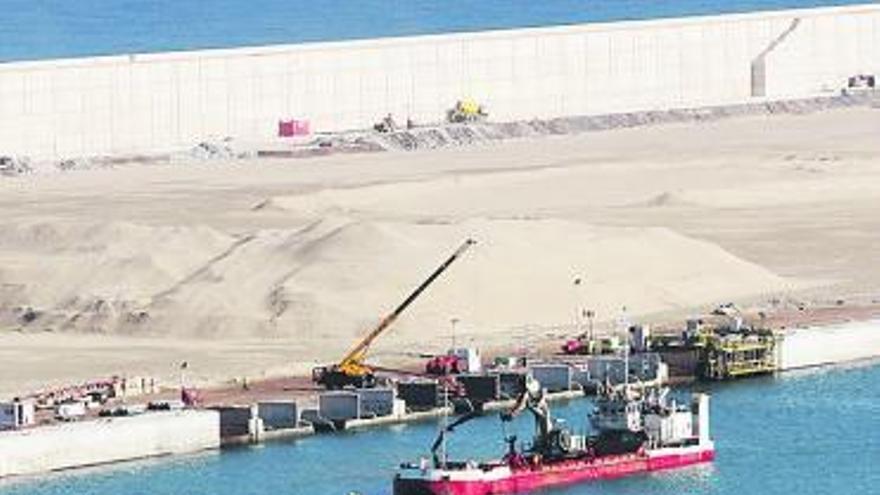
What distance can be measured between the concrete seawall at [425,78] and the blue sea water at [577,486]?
142 ft

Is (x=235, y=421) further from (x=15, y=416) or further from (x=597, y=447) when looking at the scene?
(x=597, y=447)

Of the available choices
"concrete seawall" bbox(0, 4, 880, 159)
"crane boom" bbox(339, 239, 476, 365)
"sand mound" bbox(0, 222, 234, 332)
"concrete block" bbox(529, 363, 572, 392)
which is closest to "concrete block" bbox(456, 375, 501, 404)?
"concrete block" bbox(529, 363, 572, 392)

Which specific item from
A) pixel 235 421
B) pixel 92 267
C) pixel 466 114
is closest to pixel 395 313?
pixel 235 421

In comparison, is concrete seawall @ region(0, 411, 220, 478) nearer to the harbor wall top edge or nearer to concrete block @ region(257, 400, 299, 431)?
concrete block @ region(257, 400, 299, 431)

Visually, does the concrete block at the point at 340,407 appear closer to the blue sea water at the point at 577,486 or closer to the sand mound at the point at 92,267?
the blue sea water at the point at 577,486

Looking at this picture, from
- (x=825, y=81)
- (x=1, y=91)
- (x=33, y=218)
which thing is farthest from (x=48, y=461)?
(x=825, y=81)

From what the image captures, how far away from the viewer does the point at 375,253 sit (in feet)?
311

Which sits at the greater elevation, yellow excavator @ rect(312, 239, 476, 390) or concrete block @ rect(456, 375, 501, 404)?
yellow excavator @ rect(312, 239, 476, 390)

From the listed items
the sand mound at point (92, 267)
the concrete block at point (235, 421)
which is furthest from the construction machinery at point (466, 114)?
the concrete block at point (235, 421)

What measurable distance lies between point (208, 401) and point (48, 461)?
6.71 m

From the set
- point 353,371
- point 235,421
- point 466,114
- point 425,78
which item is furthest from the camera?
point 425,78

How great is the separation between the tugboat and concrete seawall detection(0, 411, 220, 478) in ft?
15.7

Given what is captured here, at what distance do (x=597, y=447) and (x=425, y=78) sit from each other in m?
61.0

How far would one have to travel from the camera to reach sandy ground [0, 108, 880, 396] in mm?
90125
